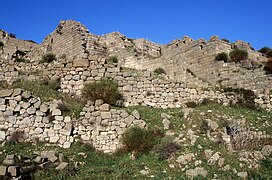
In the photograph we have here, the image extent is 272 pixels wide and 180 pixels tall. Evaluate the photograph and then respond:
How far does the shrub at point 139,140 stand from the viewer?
11.6 m

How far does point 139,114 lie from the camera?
1345 centimetres

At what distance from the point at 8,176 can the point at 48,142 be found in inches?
135

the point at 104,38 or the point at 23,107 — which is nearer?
the point at 23,107

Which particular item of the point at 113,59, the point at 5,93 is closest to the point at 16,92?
the point at 5,93

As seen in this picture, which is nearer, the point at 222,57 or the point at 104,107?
the point at 104,107

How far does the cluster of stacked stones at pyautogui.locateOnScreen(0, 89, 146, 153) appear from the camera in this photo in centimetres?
1248

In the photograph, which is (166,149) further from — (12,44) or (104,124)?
(12,44)

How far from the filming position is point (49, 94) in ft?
47.0

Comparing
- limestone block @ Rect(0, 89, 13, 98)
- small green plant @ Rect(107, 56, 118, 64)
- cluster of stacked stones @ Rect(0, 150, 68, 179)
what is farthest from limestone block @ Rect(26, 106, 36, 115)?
small green plant @ Rect(107, 56, 118, 64)

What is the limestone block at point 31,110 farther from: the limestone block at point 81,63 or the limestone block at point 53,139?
the limestone block at point 81,63

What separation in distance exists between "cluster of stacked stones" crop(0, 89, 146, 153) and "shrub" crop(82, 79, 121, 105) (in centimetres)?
97

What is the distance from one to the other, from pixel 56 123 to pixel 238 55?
1448 cm

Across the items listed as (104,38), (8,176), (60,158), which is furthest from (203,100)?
(104,38)

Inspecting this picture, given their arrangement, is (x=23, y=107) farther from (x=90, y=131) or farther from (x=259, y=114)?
(x=259, y=114)
